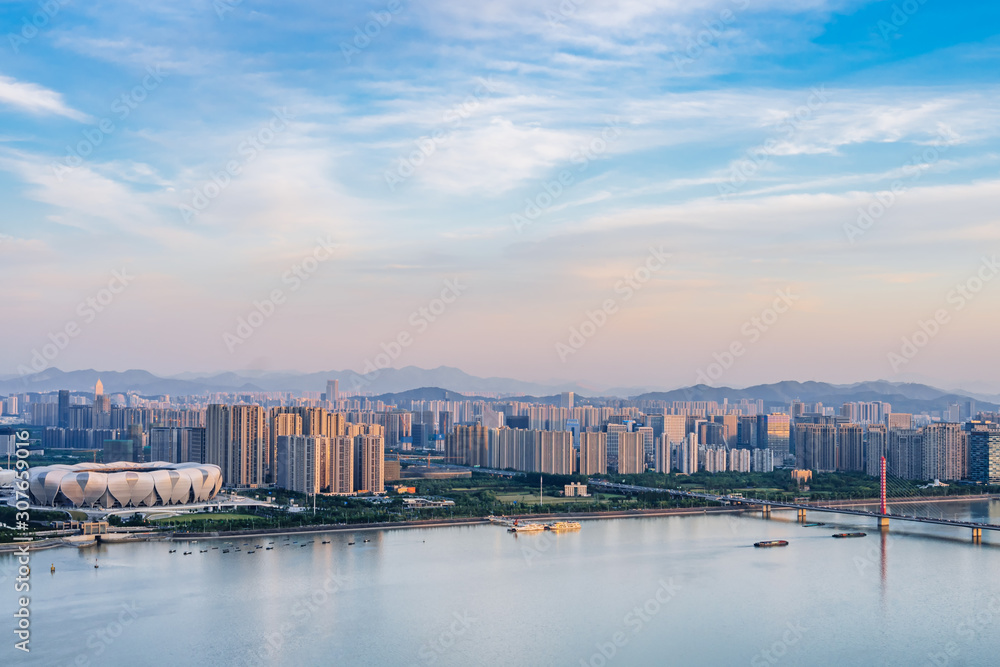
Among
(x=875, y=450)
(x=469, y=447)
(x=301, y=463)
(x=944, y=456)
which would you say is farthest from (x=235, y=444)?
(x=944, y=456)

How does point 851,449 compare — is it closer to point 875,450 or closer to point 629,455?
point 875,450

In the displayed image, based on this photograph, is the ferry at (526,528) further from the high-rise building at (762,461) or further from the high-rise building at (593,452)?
the high-rise building at (762,461)

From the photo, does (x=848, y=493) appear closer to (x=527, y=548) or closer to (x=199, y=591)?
(x=527, y=548)

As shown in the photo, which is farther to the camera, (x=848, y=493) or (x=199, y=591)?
(x=848, y=493)

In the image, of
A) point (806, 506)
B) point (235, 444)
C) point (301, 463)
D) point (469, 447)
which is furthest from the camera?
point (469, 447)

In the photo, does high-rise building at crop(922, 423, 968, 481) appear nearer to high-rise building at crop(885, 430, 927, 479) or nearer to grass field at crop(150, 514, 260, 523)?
high-rise building at crop(885, 430, 927, 479)

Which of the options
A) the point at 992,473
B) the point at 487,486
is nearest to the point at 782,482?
the point at 992,473
